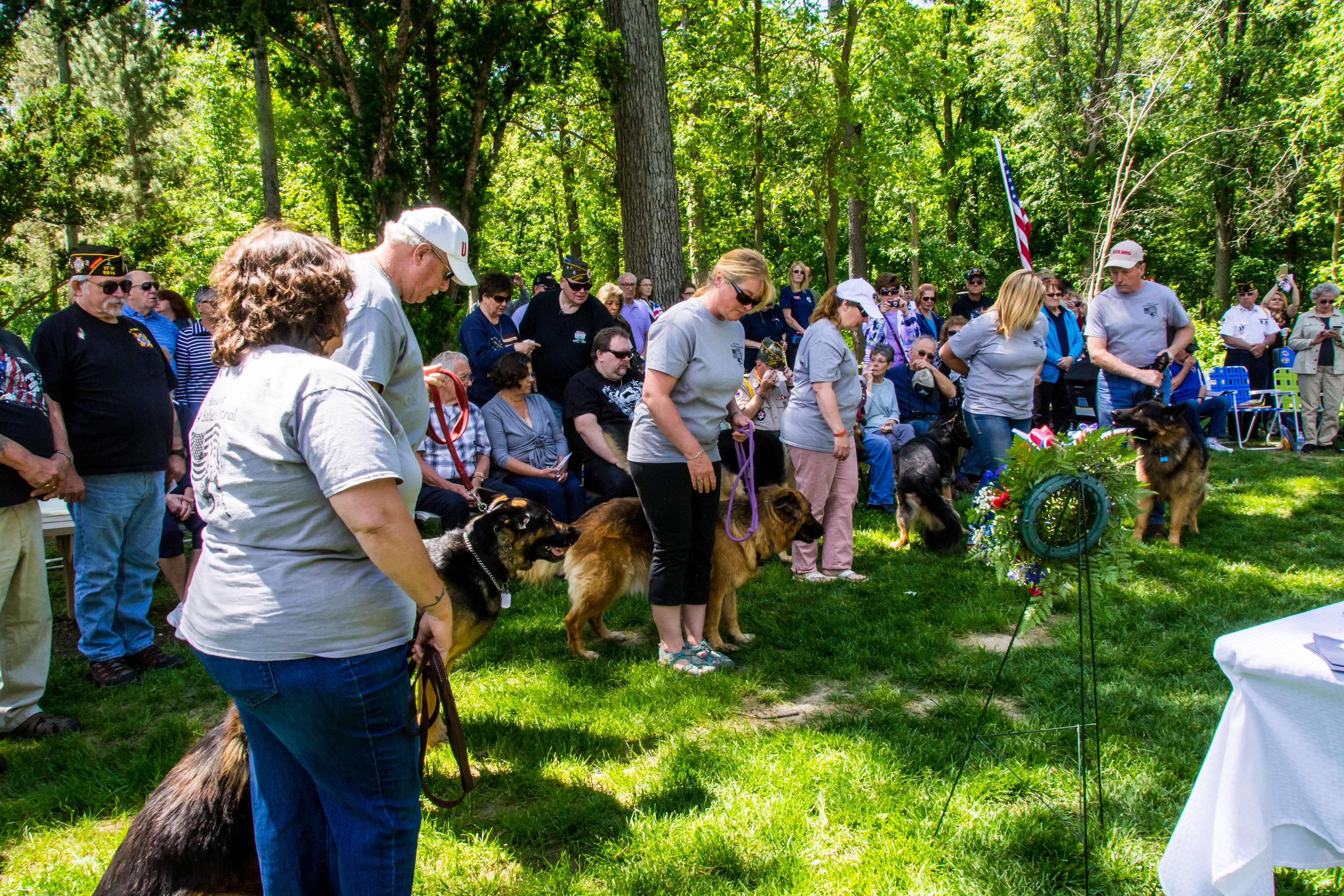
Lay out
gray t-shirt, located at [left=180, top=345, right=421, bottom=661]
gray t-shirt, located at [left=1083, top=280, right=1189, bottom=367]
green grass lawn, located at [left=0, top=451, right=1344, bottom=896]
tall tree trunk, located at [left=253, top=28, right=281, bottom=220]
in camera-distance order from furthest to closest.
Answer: tall tree trunk, located at [left=253, top=28, right=281, bottom=220], gray t-shirt, located at [left=1083, top=280, right=1189, bottom=367], green grass lawn, located at [left=0, top=451, right=1344, bottom=896], gray t-shirt, located at [left=180, top=345, right=421, bottom=661]

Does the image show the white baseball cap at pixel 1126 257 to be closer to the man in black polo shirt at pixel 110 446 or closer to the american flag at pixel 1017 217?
the american flag at pixel 1017 217

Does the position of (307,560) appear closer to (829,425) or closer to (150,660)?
(150,660)

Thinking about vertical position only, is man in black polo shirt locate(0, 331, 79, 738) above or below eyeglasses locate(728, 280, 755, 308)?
below

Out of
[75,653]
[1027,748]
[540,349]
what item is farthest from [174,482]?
[1027,748]

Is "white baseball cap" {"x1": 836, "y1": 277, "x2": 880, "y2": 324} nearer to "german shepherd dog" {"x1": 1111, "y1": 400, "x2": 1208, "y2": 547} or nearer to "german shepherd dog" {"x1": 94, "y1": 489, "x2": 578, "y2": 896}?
"german shepherd dog" {"x1": 1111, "y1": 400, "x2": 1208, "y2": 547}

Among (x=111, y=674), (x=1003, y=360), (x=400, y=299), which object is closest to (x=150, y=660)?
(x=111, y=674)

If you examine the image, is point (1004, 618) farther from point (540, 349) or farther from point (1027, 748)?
point (540, 349)

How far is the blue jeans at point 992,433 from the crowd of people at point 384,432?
18mm

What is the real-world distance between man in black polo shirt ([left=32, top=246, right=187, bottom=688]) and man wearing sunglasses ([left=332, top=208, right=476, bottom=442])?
7.85 ft

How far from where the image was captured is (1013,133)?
25.8m

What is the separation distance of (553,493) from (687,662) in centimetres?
231

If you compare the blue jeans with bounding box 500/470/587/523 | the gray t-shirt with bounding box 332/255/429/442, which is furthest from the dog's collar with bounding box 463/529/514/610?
the blue jeans with bounding box 500/470/587/523

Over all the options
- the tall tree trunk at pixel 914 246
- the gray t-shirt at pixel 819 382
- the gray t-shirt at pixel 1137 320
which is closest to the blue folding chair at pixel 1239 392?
the gray t-shirt at pixel 1137 320

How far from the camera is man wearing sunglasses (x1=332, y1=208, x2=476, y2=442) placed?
7.64ft
